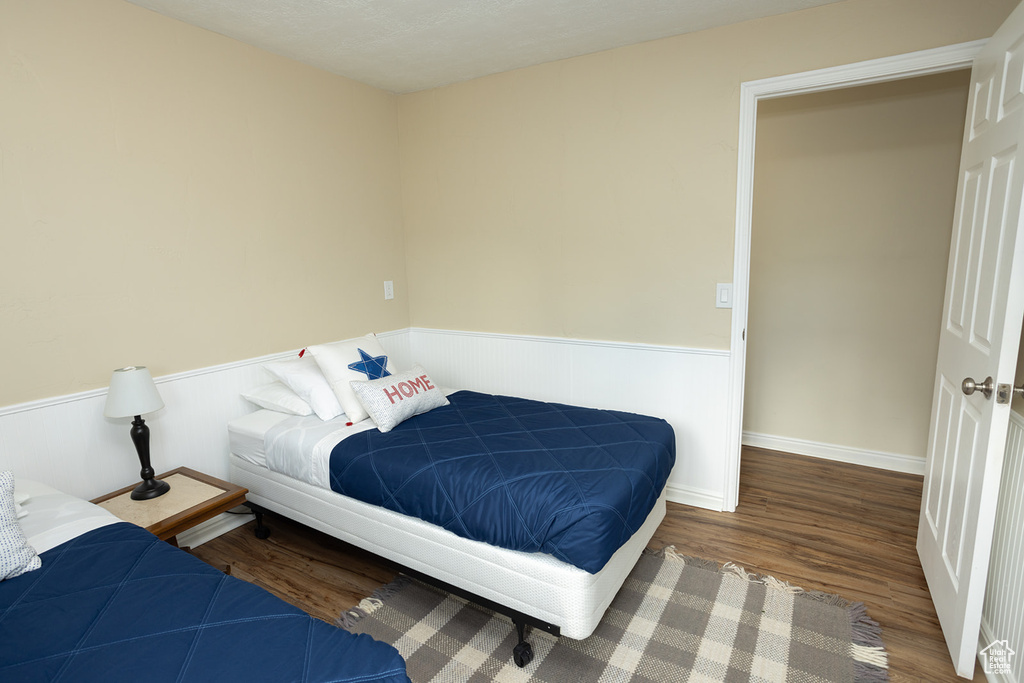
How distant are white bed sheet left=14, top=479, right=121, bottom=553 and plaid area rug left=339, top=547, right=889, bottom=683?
0.97 metres

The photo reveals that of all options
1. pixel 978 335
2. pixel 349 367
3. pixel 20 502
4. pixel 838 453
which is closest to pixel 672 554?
pixel 978 335

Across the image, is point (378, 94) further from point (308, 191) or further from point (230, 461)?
point (230, 461)

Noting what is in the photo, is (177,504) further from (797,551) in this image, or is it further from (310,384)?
(797,551)

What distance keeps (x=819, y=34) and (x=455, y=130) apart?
210 cm

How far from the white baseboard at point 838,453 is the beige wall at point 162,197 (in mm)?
3023

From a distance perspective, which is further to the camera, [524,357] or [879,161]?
[524,357]

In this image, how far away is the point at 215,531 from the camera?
2768 millimetres

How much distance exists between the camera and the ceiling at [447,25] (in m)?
2.36

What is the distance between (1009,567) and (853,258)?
85.2 inches

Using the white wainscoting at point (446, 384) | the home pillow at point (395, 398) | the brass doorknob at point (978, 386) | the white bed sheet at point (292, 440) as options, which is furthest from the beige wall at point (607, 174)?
the white bed sheet at point (292, 440)

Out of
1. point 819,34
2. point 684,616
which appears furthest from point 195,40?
point 684,616

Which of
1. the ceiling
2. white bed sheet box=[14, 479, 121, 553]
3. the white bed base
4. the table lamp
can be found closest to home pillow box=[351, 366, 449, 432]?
the white bed base

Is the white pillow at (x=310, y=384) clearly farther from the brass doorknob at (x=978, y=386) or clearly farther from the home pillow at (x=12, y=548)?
the brass doorknob at (x=978, y=386)

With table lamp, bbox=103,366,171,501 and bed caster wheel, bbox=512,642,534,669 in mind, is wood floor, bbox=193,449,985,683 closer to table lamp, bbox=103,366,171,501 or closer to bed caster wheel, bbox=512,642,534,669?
table lamp, bbox=103,366,171,501
